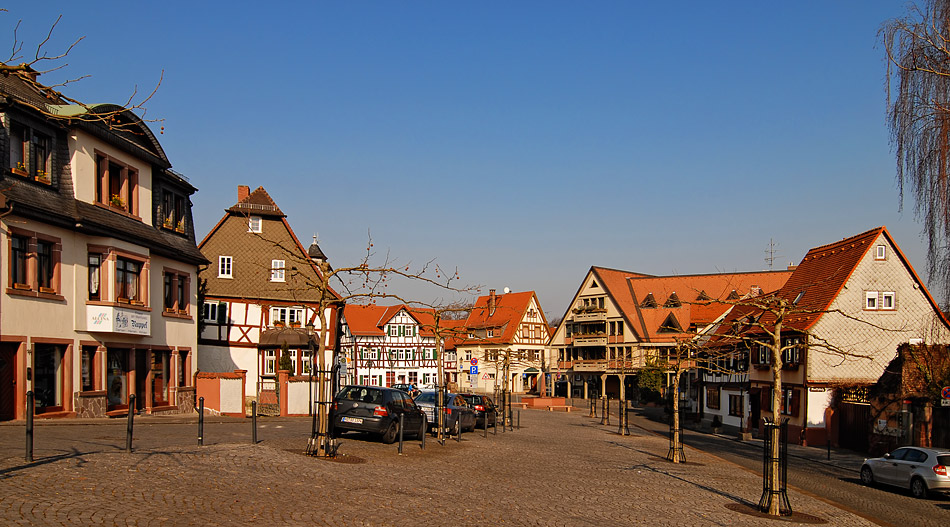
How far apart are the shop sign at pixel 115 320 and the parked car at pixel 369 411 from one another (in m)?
10.5

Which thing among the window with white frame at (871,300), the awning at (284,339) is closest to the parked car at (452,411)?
the awning at (284,339)

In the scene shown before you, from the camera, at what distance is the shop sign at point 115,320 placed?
91.7ft

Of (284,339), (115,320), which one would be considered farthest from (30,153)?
(284,339)

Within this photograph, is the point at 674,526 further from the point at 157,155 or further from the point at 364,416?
the point at 157,155

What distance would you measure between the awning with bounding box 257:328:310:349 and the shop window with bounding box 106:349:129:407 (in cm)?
1844

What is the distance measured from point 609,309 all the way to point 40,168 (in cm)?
6166

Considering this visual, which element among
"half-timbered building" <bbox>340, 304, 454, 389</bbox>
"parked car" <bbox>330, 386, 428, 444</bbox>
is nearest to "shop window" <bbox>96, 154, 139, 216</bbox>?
"parked car" <bbox>330, 386, 428, 444</bbox>

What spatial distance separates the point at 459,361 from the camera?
3969 inches

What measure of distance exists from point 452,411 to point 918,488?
1418cm

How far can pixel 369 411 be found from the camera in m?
21.9

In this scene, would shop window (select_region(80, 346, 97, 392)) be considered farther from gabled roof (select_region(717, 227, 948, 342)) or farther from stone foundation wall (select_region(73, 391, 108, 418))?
gabled roof (select_region(717, 227, 948, 342))

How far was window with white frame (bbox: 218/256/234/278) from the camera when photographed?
5117 cm

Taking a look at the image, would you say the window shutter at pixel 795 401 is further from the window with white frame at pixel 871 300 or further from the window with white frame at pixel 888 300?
the window with white frame at pixel 888 300

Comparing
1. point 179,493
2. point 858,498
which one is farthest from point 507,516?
point 858,498
